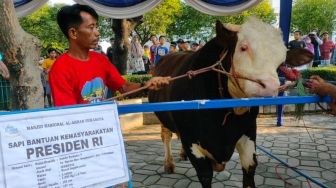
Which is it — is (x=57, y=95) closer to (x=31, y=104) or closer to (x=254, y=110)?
(x=31, y=104)

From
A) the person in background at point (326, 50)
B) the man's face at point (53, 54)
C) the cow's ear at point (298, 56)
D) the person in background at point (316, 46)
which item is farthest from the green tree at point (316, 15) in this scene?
the cow's ear at point (298, 56)

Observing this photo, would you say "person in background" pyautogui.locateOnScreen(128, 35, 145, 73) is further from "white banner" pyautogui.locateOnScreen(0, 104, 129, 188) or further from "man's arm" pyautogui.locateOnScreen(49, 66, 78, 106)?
"white banner" pyautogui.locateOnScreen(0, 104, 129, 188)

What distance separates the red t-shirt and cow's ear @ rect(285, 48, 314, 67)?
51.4 inches

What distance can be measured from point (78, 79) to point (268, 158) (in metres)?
3.30

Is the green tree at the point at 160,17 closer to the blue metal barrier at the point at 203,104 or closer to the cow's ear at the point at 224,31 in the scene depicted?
the cow's ear at the point at 224,31

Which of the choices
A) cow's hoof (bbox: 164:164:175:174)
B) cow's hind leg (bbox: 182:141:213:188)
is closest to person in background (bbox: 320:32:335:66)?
cow's hoof (bbox: 164:164:175:174)

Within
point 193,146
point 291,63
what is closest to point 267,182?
point 193,146

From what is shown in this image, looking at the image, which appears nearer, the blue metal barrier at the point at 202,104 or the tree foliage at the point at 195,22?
the blue metal barrier at the point at 202,104

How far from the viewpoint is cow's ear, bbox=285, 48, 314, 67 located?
105 inches

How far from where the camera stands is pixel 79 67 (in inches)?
90.2

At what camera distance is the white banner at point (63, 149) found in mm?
1663

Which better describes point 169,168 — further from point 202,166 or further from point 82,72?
point 82,72

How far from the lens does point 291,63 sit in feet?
8.93

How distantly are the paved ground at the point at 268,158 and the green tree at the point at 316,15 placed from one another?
32388mm
